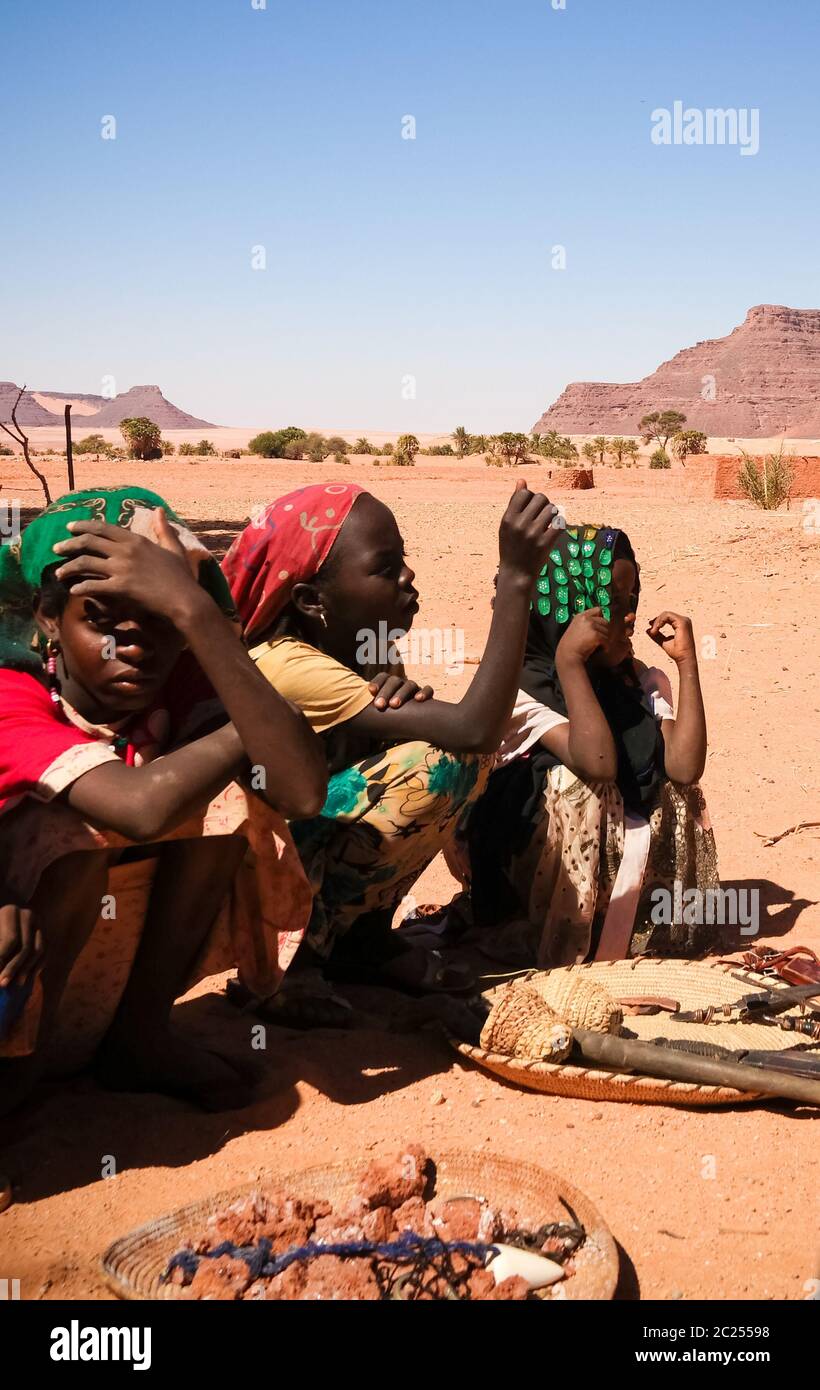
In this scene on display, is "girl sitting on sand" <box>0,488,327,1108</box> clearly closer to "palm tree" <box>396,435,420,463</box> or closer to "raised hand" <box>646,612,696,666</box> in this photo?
"raised hand" <box>646,612,696,666</box>

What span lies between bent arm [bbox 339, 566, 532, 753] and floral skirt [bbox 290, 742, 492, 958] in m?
0.09

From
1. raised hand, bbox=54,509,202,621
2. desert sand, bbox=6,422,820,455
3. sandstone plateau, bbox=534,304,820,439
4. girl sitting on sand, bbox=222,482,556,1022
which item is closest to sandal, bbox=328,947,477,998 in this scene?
girl sitting on sand, bbox=222,482,556,1022

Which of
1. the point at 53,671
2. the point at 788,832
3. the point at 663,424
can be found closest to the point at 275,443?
the point at 663,424

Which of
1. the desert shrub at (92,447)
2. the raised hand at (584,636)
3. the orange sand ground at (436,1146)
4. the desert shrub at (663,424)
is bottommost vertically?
the orange sand ground at (436,1146)

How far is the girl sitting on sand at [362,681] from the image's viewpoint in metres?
3.18

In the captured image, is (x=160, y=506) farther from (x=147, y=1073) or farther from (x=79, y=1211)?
(x=79, y=1211)

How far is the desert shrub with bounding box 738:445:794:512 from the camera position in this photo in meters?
15.8

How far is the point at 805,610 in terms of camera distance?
9172mm

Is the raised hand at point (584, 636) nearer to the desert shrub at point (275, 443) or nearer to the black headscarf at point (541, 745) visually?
the black headscarf at point (541, 745)

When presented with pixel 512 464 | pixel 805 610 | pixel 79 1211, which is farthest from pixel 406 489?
pixel 79 1211

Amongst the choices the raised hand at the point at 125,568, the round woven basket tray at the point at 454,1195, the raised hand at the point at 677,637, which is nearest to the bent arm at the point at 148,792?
the raised hand at the point at 125,568

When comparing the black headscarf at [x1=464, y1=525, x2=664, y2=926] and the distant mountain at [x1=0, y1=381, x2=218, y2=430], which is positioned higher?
the distant mountain at [x1=0, y1=381, x2=218, y2=430]

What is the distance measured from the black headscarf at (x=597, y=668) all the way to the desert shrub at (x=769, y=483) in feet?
39.6
